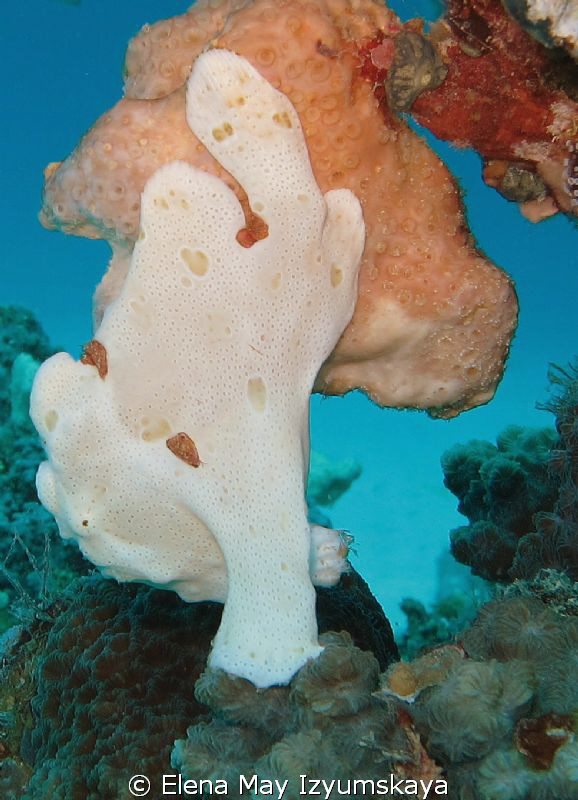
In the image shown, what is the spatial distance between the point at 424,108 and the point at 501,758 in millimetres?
2487

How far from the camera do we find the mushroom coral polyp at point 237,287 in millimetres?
2496

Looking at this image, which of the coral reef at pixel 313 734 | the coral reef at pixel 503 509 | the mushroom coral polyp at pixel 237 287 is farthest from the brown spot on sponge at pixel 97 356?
the coral reef at pixel 503 509

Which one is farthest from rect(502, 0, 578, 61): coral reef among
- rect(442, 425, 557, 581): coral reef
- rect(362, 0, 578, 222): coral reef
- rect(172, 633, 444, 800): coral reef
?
rect(442, 425, 557, 581): coral reef

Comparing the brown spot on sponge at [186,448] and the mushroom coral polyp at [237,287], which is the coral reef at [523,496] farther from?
the brown spot on sponge at [186,448]

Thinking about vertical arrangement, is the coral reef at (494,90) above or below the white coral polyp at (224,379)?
above

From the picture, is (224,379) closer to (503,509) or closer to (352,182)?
(352,182)

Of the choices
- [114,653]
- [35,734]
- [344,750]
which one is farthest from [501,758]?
[35,734]

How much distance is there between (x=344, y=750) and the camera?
2.28m

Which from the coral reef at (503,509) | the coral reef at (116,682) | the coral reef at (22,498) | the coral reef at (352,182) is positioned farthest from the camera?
the coral reef at (22,498)

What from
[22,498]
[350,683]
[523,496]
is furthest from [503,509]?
[22,498]

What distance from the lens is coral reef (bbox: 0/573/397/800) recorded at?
9.86 feet

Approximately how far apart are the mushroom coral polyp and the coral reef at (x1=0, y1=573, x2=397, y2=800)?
2.03 ft

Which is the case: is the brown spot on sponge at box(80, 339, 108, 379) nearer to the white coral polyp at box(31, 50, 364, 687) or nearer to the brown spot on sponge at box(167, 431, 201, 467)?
the white coral polyp at box(31, 50, 364, 687)

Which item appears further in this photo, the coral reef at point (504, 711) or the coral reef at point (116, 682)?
the coral reef at point (116, 682)
